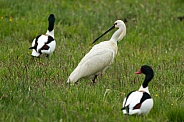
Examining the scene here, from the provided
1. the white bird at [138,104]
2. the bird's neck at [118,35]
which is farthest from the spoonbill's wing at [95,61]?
the white bird at [138,104]

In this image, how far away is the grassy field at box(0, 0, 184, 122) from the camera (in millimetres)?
6879

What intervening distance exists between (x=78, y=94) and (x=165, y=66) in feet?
10.0

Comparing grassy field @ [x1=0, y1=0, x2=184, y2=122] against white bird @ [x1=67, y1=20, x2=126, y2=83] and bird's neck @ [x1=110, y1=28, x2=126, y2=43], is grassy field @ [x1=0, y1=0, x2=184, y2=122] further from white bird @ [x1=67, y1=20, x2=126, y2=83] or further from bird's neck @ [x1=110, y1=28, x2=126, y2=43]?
bird's neck @ [x1=110, y1=28, x2=126, y2=43]

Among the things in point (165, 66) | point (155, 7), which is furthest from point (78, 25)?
point (165, 66)

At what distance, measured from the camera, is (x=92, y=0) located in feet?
52.2

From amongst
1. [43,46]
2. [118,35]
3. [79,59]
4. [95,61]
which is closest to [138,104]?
[95,61]

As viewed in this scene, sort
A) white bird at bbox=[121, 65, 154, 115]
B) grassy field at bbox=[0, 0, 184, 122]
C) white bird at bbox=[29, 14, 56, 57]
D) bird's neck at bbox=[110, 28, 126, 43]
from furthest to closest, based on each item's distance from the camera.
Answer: white bird at bbox=[29, 14, 56, 57] < bird's neck at bbox=[110, 28, 126, 43] < grassy field at bbox=[0, 0, 184, 122] < white bird at bbox=[121, 65, 154, 115]

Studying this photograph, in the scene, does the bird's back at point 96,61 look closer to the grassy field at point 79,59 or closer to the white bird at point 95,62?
the white bird at point 95,62

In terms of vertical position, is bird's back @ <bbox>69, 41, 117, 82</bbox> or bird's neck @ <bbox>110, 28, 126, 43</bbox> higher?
bird's neck @ <bbox>110, 28, 126, 43</bbox>

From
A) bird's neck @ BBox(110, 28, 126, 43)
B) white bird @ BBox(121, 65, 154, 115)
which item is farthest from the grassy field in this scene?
bird's neck @ BBox(110, 28, 126, 43)

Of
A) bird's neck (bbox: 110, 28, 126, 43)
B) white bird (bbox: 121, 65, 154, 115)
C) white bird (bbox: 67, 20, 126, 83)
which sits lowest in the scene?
white bird (bbox: 121, 65, 154, 115)

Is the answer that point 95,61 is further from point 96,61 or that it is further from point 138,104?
point 138,104

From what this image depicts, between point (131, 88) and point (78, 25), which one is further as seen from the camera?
point (78, 25)

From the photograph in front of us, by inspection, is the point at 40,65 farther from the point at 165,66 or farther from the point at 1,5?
the point at 1,5
